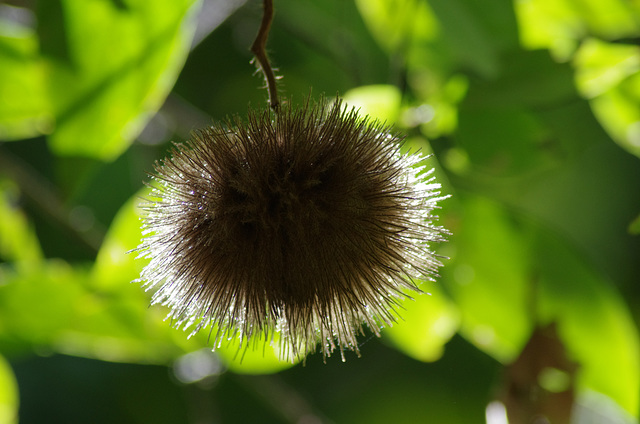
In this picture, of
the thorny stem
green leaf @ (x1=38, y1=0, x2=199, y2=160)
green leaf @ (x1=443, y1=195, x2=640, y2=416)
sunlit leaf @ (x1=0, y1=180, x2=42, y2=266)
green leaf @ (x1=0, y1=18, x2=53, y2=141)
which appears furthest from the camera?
sunlit leaf @ (x1=0, y1=180, x2=42, y2=266)

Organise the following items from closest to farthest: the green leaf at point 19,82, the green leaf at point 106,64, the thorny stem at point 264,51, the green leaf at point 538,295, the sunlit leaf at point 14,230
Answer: the thorny stem at point 264,51, the green leaf at point 106,64, the green leaf at point 19,82, the green leaf at point 538,295, the sunlit leaf at point 14,230

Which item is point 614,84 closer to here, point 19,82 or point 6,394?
point 19,82

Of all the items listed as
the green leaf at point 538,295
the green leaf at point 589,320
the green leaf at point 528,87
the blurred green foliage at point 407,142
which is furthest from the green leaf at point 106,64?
the green leaf at point 589,320

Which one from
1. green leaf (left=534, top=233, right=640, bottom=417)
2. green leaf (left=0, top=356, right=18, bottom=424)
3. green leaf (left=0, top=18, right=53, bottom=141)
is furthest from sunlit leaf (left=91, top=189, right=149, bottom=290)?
green leaf (left=534, top=233, right=640, bottom=417)

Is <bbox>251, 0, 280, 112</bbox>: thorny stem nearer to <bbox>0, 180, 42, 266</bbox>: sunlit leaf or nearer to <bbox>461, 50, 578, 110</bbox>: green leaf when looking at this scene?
<bbox>461, 50, 578, 110</bbox>: green leaf

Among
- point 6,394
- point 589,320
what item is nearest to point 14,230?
point 6,394

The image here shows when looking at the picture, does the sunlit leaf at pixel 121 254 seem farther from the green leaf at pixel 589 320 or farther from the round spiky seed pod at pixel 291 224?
the green leaf at pixel 589 320

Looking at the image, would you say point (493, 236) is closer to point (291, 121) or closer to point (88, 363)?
point (291, 121)
